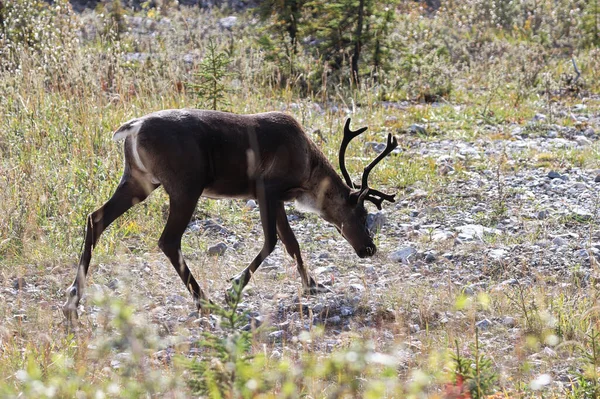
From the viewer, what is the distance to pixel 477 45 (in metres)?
18.7

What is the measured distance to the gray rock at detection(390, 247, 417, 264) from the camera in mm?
8023

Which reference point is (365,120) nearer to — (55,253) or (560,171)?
(560,171)

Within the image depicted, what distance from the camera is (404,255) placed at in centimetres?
809

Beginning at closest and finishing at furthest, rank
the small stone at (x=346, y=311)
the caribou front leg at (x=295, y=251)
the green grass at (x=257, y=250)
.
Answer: the green grass at (x=257, y=250), the small stone at (x=346, y=311), the caribou front leg at (x=295, y=251)

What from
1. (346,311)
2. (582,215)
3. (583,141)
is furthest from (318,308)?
(583,141)

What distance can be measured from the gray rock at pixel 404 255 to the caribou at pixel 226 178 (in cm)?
36

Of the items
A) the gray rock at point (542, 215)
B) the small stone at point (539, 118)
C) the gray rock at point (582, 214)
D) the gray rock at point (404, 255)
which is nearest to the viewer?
the gray rock at point (404, 255)

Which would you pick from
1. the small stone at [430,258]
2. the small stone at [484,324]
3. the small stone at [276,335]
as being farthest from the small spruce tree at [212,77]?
the small stone at [484,324]

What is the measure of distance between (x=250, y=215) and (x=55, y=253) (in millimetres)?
2228

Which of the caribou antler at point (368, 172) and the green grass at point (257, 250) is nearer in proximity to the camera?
the green grass at point (257, 250)

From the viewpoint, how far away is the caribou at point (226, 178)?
6703 millimetres

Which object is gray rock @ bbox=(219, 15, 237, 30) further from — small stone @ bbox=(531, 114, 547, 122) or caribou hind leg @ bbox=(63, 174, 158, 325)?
caribou hind leg @ bbox=(63, 174, 158, 325)

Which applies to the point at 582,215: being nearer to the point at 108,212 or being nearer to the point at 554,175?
the point at 554,175

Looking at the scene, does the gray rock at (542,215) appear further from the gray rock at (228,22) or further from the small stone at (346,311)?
the gray rock at (228,22)
